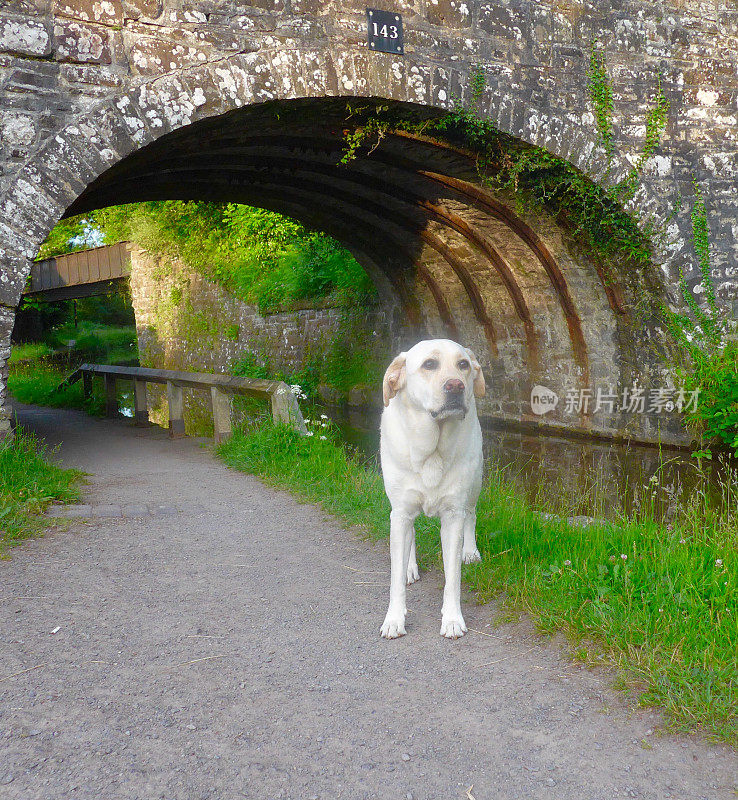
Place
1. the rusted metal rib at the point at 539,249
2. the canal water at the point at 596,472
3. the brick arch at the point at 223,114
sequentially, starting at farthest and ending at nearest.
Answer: the rusted metal rib at the point at 539,249 < the canal water at the point at 596,472 < the brick arch at the point at 223,114

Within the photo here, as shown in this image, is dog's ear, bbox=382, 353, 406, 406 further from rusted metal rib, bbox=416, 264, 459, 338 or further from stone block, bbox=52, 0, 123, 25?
rusted metal rib, bbox=416, 264, 459, 338

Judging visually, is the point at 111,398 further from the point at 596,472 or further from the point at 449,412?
the point at 449,412

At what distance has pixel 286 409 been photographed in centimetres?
705

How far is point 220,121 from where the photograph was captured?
603cm

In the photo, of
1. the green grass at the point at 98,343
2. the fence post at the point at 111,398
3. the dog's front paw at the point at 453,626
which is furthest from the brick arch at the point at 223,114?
the green grass at the point at 98,343

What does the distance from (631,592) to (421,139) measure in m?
5.43

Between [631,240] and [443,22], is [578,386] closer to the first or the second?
[631,240]

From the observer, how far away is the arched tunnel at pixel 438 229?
24.3 feet

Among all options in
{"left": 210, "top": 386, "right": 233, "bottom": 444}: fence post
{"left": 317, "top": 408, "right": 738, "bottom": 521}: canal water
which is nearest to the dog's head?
{"left": 317, "top": 408, "right": 738, "bottom": 521}: canal water

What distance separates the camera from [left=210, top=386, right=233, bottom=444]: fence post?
7.94 meters

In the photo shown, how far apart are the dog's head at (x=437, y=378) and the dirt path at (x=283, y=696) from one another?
3.30 feet

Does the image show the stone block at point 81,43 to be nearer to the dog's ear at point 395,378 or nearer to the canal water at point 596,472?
the dog's ear at point 395,378

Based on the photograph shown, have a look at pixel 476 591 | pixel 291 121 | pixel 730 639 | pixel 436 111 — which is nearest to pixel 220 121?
pixel 291 121

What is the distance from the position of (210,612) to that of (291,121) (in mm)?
4959
